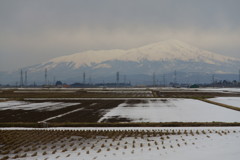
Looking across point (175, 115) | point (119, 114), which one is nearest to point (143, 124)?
point (175, 115)

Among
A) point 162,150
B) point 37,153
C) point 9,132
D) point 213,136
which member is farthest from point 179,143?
point 9,132

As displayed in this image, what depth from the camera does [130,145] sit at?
741 inches

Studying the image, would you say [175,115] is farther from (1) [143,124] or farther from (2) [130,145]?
(2) [130,145]

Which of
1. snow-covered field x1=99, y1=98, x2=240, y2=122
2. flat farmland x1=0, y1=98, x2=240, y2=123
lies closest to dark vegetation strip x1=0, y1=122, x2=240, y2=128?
flat farmland x1=0, y1=98, x2=240, y2=123

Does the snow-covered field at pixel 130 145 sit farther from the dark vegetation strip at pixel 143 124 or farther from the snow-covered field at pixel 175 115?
the snow-covered field at pixel 175 115

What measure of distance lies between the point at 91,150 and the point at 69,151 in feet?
4.03

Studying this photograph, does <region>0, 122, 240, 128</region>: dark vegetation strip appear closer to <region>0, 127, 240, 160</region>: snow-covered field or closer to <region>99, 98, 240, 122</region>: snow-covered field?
<region>0, 127, 240, 160</region>: snow-covered field

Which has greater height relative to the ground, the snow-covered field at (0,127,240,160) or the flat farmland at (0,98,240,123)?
the flat farmland at (0,98,240,123)

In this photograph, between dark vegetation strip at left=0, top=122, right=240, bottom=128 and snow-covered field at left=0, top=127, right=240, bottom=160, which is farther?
dark vegetation strip at left=0, top=122, right=240, bottom=128

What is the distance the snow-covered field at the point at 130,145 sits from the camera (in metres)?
16.2

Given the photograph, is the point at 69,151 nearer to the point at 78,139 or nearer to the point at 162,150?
the point at 78,139

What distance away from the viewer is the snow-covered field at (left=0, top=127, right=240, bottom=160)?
16.2 m

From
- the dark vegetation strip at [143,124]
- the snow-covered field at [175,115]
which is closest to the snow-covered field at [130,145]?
the dark vegetation strip at [143,124]

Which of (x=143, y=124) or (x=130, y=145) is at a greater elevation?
(x=143, y=124)
